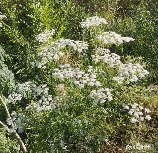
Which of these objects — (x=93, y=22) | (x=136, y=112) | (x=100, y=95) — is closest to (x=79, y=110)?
(x=100, y=95)

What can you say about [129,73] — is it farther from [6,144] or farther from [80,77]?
[6,144]

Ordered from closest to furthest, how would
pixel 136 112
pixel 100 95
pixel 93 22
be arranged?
pixel 100 95 → pixel 136 112 → pixel 93 22

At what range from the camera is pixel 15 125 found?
13.8ft

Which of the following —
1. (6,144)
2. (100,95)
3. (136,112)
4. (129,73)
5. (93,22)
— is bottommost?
(6,144)

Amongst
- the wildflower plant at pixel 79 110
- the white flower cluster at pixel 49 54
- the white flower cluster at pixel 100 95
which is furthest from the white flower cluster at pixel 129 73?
the white flower cluster at pixel 49 54

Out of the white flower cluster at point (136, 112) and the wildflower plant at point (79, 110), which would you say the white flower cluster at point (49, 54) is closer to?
the wildflower plant at point (79, 110)

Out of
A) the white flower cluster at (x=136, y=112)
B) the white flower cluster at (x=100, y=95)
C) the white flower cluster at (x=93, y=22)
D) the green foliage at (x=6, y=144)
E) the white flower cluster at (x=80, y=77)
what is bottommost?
the green foliage at (x=6, y=144)

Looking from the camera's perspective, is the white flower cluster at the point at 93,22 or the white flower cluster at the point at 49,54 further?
the white flower cluster at the point at 93,22

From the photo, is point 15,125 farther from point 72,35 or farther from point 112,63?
point 72,35

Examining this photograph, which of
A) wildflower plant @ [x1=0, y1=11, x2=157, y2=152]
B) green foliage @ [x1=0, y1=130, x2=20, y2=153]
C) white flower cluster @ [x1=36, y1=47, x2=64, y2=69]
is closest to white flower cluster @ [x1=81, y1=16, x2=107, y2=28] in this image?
wildflower plant @ [x1=0, y1=11, x2=157, y2=152]

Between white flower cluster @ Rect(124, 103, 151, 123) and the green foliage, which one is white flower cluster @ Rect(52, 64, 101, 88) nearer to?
white flower cluster @ Rect(124, 103, 151, 123)

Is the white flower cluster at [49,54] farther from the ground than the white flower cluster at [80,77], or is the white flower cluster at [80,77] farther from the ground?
the white flower cluster at [49,54]

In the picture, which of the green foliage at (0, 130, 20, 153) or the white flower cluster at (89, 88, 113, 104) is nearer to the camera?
the white flower cluster at (89, 88, 113, 104)

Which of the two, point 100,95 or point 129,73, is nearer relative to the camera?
point 100,95
